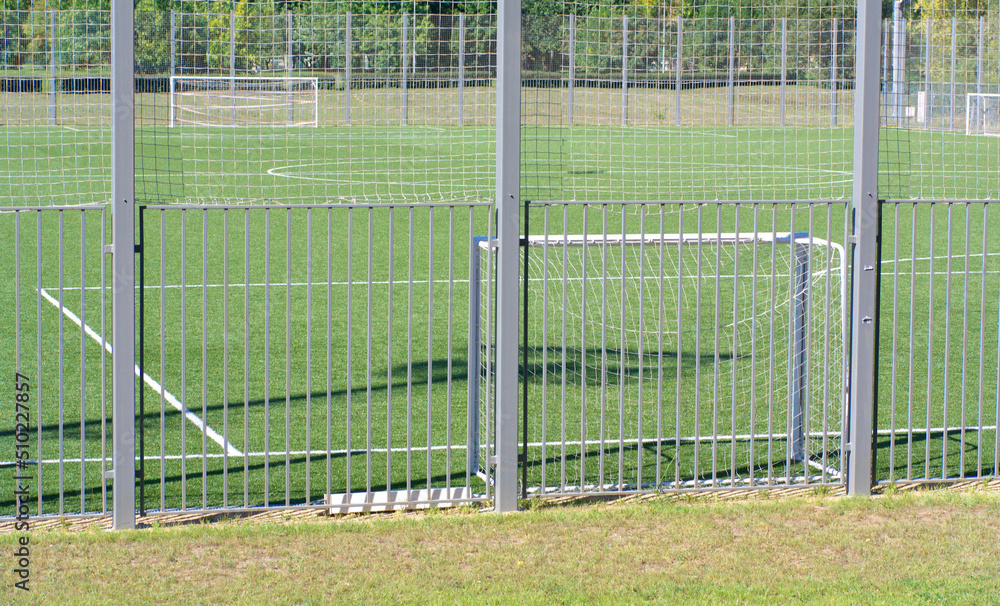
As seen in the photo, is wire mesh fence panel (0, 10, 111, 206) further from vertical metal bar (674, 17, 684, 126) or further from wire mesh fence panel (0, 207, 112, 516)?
vertical metal bar (674, 17, 684, 126)

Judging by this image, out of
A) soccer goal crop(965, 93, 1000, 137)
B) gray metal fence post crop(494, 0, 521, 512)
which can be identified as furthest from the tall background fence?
soccer goal crop(965, 93, 1000, 137)

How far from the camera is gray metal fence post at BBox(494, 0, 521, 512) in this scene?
5.43 meters

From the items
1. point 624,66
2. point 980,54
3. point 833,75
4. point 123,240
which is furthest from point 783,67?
point 123,240

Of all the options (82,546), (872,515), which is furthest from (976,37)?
(82,546)

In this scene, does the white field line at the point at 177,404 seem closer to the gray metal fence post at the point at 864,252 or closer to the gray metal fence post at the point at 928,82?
the gray metal fence post at the point at 864,252

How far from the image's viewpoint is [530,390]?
8.26 m

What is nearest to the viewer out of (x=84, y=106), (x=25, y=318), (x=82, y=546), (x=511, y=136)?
(x=82, y=546)

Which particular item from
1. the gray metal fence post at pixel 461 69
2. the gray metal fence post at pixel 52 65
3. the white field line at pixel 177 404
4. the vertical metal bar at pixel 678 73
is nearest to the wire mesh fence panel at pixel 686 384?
the vertical metal bar at pixel 678 73

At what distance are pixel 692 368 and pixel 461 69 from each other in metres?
4.10

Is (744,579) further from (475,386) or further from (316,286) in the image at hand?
(316,286)

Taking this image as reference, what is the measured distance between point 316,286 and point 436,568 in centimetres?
882

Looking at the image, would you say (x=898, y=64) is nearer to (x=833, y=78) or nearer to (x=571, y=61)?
(x=833, y=78)

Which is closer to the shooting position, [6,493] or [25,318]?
[6,493]

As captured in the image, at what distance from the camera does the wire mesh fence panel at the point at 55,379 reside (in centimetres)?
539
